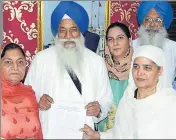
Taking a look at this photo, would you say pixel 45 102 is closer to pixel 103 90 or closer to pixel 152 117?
pixel 103 90

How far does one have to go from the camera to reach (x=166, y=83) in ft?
7.24

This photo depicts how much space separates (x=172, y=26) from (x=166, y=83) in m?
0.89

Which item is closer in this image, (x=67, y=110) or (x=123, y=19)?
(x=67, y=110)

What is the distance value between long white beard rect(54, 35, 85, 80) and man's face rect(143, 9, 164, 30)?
598 millimetres

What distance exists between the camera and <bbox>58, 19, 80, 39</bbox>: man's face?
250cm

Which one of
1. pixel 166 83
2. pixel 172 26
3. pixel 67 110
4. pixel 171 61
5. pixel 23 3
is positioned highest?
pixel 23 3

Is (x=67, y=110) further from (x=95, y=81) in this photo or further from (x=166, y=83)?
(x=166, y=83)

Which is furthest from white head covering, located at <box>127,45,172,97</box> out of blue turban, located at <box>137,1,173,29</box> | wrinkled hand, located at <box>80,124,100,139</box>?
blue turban, located at <box>137,1,173,29</box>

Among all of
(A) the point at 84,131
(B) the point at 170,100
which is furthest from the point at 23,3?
(B) the point at 170,100

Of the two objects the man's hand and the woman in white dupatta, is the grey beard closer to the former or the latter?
the man's hand

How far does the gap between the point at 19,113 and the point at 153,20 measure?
1.33 m

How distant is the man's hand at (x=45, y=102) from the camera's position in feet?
7.57

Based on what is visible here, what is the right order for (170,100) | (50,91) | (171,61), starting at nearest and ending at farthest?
(170,100)
(50,91)
(171,61)

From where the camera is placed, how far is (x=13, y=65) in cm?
223
